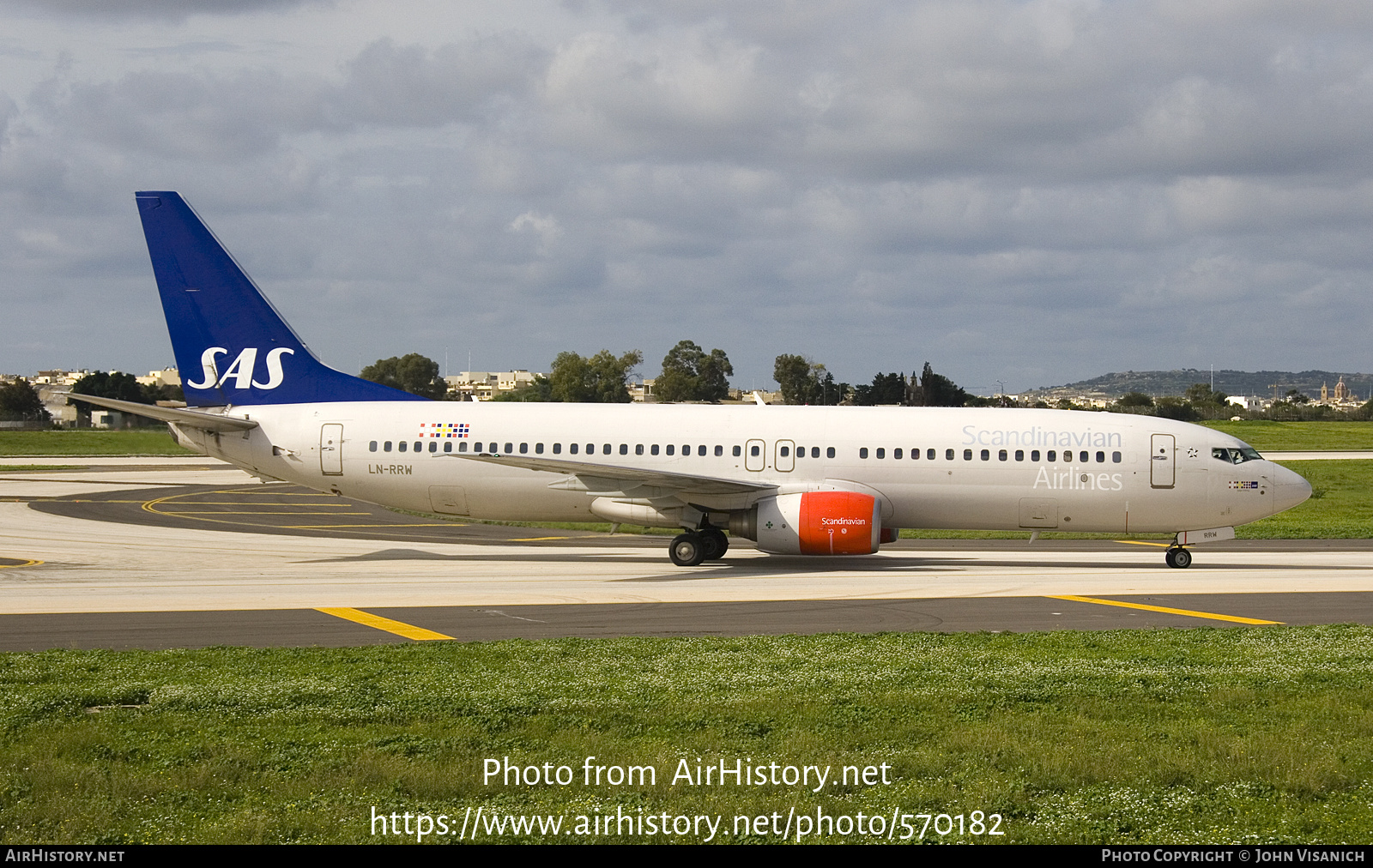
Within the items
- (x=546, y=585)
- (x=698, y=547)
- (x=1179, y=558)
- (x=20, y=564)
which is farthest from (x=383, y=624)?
(x=1179, y=558)

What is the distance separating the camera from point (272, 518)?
38625mm

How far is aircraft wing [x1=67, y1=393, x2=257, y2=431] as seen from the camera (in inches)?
1038

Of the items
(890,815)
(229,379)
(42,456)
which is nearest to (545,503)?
(229,379)

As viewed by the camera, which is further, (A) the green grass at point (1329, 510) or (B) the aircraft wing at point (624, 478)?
(A) the green grass at point (1329, 510)

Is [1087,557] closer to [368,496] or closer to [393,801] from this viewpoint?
[368,496]

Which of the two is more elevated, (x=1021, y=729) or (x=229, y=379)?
(x=229, y=379)

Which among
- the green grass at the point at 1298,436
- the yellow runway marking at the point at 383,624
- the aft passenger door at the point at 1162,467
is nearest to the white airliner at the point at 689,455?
the aft passenger door at the point at 1162,467

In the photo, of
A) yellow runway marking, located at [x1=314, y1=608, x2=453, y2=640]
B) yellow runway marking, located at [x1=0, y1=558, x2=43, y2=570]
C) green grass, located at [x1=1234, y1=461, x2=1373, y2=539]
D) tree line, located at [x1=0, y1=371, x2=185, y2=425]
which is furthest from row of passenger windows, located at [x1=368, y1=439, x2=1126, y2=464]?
tree line, located at [x1=0, y1=371, x2=185, y2=425]

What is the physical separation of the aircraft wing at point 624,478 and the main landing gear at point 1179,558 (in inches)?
370

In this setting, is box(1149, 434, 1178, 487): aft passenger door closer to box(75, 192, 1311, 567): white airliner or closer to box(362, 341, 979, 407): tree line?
box(75, 192, 1311, 567): white airliner

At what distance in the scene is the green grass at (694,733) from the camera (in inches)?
332

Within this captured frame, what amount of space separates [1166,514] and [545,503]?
1454 centimetres

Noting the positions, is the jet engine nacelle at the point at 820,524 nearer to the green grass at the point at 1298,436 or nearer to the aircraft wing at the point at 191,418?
the aircraft wing at the point at 191,418
